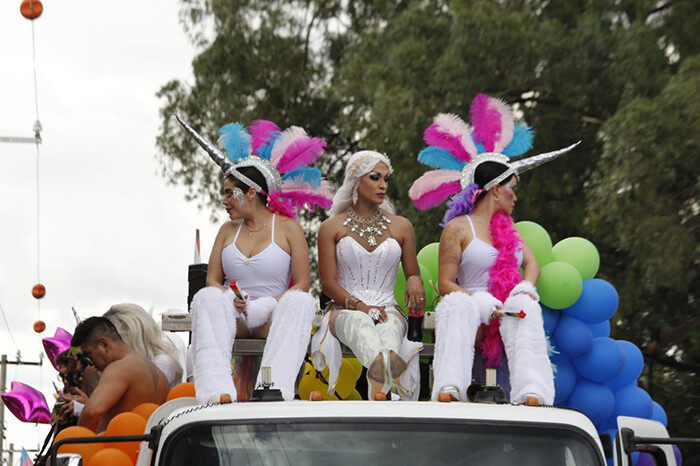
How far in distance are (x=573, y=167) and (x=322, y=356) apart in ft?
35.6

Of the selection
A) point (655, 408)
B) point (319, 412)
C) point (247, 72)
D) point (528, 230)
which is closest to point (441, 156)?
point (528, 230)

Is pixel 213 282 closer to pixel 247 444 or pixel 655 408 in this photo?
pixel 247 444

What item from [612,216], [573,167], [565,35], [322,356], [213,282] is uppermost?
[565,35]

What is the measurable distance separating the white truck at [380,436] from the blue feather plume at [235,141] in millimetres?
2421

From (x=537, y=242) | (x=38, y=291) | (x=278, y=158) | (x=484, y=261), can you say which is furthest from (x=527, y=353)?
(x=38, y=291)

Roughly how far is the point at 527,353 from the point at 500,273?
0.69 metres

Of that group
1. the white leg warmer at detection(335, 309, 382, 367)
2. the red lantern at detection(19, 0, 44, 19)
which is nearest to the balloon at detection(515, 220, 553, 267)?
the white leg warmer at detection(335, 309, 382, 367)

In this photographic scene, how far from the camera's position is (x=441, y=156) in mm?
7312

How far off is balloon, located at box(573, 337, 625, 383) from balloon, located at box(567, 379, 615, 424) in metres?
0.06

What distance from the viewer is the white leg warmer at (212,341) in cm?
596

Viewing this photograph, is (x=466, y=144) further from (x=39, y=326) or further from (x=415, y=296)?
(x=39, y=326)

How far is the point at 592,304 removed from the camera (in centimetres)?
700

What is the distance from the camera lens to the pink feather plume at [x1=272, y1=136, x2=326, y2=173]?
7.21m

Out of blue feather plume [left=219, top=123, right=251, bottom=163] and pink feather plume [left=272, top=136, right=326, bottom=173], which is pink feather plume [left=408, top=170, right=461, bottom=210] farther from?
blue feather plume [left=219, top=123, right=251, bottom=163]
